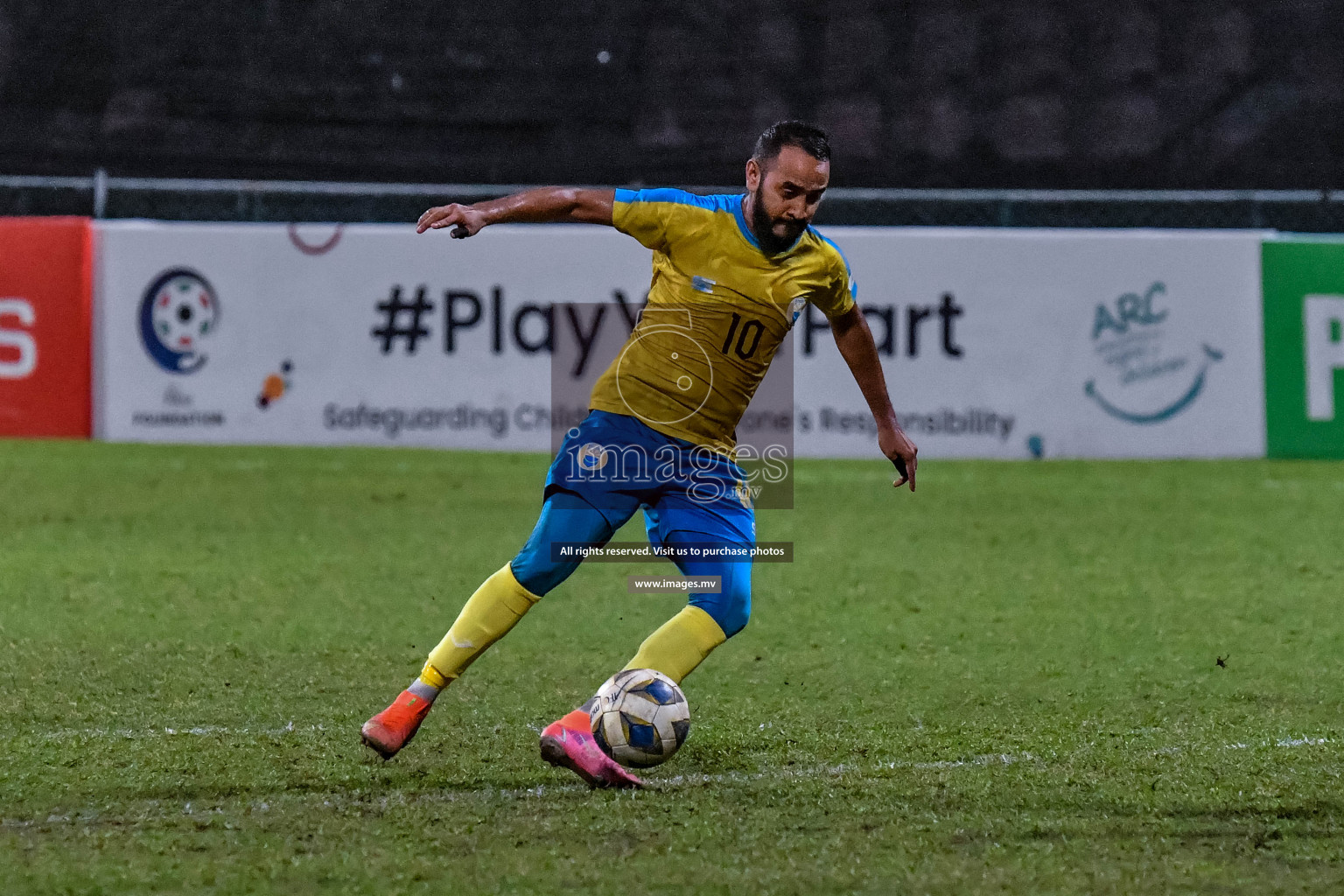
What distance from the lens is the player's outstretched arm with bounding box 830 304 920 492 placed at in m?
4.57

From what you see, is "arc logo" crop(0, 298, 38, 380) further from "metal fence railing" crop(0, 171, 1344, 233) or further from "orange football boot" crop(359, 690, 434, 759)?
"orange football boot" crop(359, 690, 434, 759)

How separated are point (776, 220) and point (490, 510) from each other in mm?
5918

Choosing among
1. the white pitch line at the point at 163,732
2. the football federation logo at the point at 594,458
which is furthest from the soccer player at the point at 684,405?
the white pitch line at the point at 163,732

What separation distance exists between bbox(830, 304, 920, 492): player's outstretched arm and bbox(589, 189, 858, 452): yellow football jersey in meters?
0.19

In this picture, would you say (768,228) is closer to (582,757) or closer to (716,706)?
(582,757)

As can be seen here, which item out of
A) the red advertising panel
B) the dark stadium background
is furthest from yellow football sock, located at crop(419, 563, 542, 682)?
the dark stadium background

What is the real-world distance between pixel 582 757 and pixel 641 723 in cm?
17

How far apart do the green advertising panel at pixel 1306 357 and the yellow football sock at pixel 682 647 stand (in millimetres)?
9531

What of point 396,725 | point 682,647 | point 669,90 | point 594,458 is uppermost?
point 669,90

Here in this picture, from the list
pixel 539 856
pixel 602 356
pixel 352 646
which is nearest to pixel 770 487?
pixel 602 356

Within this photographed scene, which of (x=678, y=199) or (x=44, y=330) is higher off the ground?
(x=44, y=330)

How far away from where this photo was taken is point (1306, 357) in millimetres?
12570

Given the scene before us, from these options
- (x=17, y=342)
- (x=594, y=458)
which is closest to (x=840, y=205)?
(x=17, y=342)

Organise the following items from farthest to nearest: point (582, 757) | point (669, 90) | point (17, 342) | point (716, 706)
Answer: point (669, 90), point (17, 342), point (716, 706), point (582, 757)
